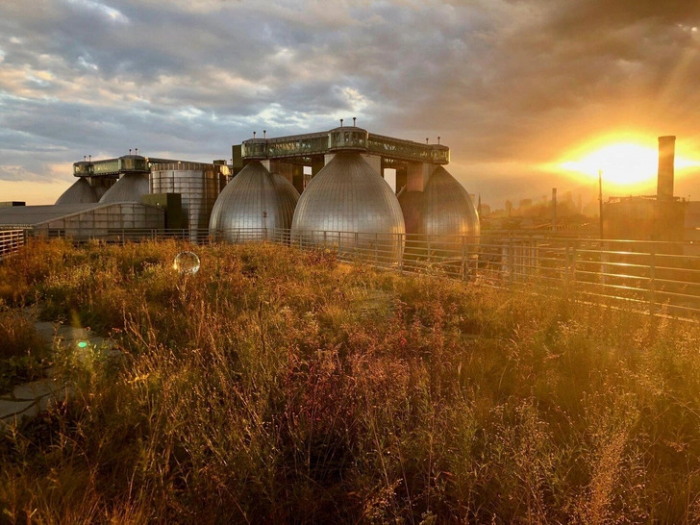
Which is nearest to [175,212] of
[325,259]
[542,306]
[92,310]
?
[325,259]

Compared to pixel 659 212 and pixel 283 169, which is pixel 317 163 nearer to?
pixel 283 169

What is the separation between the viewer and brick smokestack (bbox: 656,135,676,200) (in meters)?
36.1

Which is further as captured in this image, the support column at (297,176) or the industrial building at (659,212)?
the support column at (297,176)

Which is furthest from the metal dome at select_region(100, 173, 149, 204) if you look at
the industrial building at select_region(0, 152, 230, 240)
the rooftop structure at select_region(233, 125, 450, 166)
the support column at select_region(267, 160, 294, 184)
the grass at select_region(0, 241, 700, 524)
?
the grass at select_region(0, 241, 700, 524)

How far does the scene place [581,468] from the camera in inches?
117

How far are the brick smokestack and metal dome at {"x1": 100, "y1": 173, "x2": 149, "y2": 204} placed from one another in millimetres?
51095

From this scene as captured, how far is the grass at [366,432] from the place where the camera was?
2.56 metres

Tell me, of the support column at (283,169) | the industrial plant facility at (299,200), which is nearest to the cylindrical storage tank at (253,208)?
the industrial plant facility at (299,200)

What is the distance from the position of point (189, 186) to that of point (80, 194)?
24.5 m

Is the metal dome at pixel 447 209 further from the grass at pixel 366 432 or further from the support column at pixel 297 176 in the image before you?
the grass at pixel 366 432

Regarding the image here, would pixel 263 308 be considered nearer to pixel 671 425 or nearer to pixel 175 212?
pixel 671 425

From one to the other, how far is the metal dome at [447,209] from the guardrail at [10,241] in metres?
27.0

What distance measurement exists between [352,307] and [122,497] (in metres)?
5.24

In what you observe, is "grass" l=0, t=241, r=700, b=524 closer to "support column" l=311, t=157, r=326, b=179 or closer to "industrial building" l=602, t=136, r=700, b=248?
"support column" l=311, t=157, r=326, b=179
